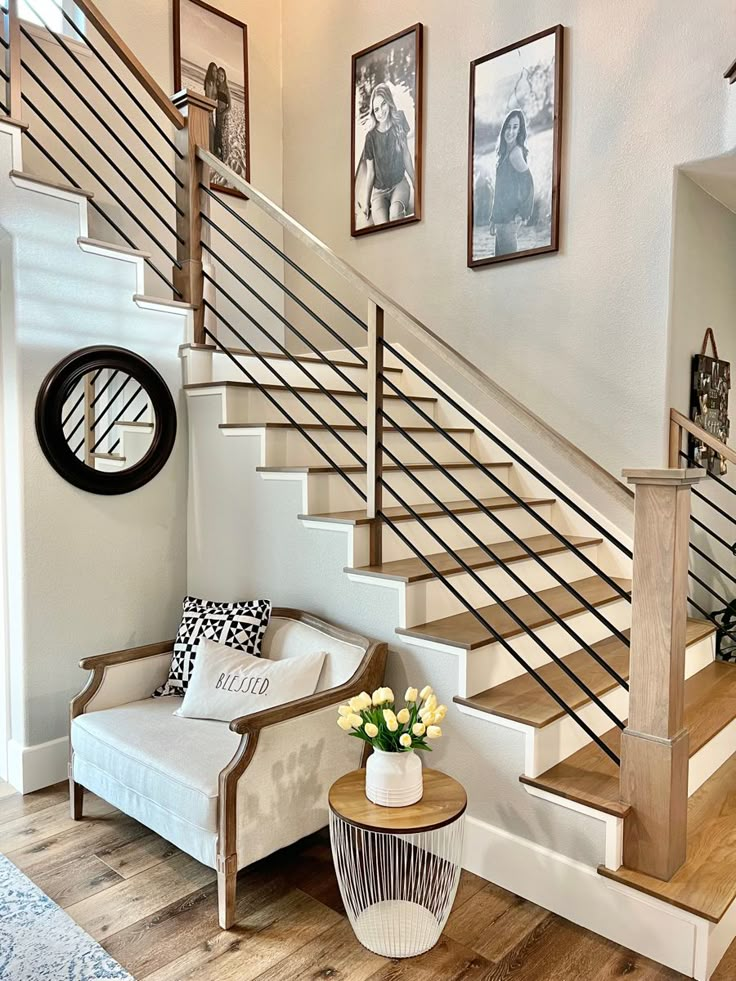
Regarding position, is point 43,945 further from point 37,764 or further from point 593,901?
point 593,901

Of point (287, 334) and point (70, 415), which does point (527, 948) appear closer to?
point (70, 415)

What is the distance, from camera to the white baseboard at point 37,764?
3010 millimetres

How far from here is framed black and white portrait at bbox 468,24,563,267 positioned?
3713mm

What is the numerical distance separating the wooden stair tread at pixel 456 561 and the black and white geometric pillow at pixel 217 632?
0.43 meters

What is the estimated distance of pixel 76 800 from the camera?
110 inches

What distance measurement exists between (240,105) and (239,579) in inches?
130

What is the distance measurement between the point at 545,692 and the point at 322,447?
1466 mm

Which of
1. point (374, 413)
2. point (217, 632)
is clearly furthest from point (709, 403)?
point (217, 632)

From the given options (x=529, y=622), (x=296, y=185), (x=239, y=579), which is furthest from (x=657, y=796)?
(x=296, y=185)

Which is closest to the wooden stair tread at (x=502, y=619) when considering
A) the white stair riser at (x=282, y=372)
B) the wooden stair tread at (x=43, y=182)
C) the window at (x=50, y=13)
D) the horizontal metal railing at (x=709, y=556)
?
the horizontal metal railing at (x=709, y=556)

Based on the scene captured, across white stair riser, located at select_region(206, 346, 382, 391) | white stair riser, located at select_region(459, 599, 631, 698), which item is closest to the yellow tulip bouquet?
white stair riser, located at select_region(459, 599, 631, 698)

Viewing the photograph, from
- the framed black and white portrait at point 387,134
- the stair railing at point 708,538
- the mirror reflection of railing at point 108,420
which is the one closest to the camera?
the mirror reflection of railing at point 108,420

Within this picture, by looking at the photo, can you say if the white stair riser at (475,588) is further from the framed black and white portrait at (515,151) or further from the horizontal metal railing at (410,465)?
the framed black and white portrait at (515,151)

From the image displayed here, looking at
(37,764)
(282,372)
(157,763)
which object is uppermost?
(282,372)
